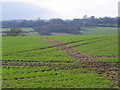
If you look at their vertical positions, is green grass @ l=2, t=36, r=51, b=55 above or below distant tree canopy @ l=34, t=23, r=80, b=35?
below

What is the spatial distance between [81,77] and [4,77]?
568cm

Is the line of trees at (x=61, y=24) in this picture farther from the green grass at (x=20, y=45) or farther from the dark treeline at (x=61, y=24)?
the green grass at (x=20, y=45)

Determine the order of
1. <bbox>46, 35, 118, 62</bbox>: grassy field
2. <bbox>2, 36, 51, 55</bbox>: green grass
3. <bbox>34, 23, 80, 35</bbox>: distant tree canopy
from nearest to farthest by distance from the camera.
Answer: <bbox>46, 35, 118, 62</bbox>: grassy field < <bbox>2, 36, 51, 55</bbox>: green grass < <bbox>34, 23, 80, 35</bbox>: distant tree canopy

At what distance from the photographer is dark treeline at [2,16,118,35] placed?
95000mm

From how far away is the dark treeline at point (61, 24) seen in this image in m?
95.0

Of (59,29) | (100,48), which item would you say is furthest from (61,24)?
(100,48)

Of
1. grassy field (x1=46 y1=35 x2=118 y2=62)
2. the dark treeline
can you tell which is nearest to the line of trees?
the dark treeline

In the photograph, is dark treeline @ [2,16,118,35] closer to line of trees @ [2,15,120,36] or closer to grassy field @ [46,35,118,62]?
line of trees @ [2,15,120,36]

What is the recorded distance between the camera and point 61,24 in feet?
330

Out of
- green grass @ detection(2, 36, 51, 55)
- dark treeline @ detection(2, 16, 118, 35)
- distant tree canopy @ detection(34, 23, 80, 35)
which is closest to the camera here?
green grass @ detection(2, 36, 51, 55)

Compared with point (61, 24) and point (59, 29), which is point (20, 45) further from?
point (61, 24)

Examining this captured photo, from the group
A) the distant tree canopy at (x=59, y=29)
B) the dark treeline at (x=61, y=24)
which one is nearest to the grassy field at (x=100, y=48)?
the dark treeline at (x=61, y=24)

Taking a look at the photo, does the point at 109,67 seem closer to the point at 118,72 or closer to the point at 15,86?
the point at 118,72

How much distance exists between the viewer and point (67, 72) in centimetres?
1616
